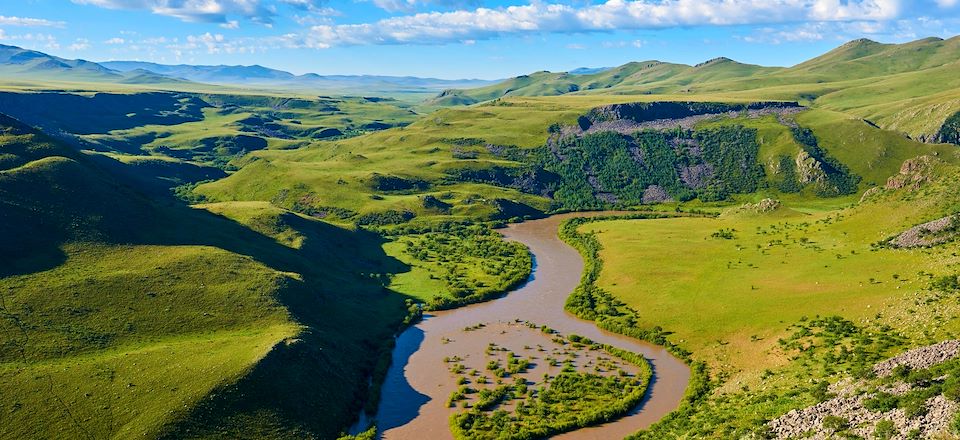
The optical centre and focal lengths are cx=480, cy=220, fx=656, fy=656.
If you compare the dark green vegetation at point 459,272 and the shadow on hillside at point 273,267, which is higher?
the shadow on hillside at point 273,267

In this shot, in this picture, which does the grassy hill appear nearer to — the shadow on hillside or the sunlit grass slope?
the shadow on hillside

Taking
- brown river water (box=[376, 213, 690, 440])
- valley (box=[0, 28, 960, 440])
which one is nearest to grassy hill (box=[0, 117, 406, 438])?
valley (box=[0, 28, 960, 440])

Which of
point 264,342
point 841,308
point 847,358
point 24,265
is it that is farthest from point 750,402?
point 24,265

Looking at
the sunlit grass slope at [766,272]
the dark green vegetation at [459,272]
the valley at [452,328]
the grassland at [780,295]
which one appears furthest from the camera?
the dark green vegetation at [459,272]

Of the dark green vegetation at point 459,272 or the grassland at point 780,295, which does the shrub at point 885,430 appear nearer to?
the grassland at point 780,295

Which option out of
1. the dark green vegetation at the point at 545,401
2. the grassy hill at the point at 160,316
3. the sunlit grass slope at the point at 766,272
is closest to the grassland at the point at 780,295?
the sunlit grass slope at the point at 766,272

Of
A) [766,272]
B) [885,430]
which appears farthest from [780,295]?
[885,430]
